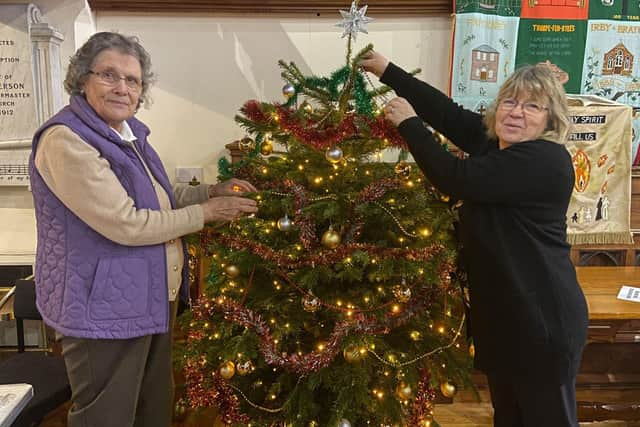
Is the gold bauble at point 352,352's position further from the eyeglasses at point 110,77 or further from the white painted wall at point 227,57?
the white painted wall at point 227,57

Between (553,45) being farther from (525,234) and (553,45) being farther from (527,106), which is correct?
(525,234)

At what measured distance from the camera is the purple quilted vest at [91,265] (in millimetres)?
1291

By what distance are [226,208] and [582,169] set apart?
1.93 metres

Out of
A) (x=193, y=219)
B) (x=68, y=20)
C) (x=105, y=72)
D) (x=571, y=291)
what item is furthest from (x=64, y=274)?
(x=68, y=20)

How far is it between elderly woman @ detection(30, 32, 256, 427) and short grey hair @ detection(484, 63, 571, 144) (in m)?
0.88

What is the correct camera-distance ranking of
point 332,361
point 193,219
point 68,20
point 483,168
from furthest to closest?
1. point 68,20
2. point 332,361
3. point 193,219
4. point 483,168

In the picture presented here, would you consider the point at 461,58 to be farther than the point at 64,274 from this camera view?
Yes

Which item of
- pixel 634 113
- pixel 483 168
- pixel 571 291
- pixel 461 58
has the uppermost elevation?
pixel 461 58

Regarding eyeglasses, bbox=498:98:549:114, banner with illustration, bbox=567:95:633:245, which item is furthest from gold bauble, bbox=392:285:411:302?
banner with illustration, bbox=567:95:633:245

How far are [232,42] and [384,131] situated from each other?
153cm

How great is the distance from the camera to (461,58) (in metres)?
2.58

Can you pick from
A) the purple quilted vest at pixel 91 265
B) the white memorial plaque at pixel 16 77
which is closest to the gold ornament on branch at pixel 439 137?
the purple quilted vest at pixel 91 265

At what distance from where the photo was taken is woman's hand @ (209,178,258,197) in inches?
61.4

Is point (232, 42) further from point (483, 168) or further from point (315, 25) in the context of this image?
point (483, 168)
